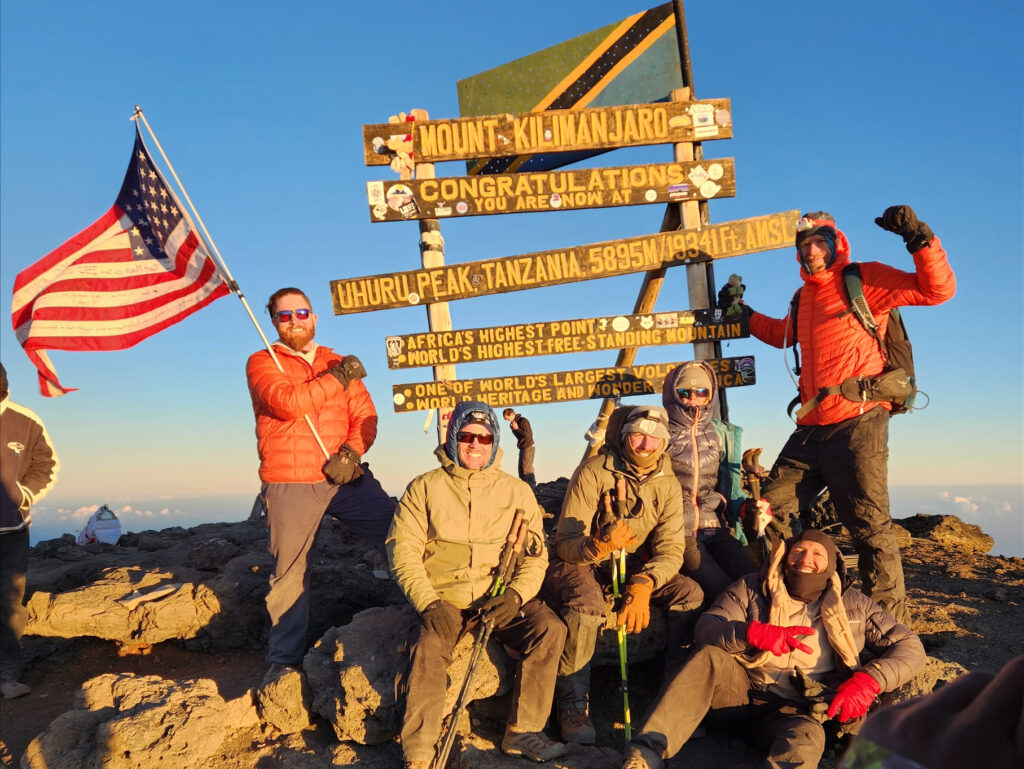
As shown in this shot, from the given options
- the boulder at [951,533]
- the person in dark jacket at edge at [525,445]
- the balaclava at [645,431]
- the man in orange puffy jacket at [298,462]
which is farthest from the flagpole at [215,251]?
the boulder at [951,533]

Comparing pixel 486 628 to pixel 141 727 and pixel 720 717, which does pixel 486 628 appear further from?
pixel 141 727

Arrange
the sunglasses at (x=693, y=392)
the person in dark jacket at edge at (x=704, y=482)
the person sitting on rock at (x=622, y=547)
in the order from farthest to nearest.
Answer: the sunglasses at (x=693, y=392) < the person in dark jacket at edge at (x=704, y=482) < the person sitting on rock at (x=622, y=547)

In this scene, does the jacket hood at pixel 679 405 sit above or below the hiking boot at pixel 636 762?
above

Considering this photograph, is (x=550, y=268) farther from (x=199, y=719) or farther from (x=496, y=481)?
(x=199, y=719)

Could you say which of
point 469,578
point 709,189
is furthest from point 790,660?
point 709,189

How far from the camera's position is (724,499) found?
609 cm

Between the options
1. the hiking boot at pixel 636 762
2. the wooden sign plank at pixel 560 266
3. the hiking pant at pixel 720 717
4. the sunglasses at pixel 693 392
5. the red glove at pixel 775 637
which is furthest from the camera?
the wooden sign plank at pixel 560 266

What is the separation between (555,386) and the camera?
812cm

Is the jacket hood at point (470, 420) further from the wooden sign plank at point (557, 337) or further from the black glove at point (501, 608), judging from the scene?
the wooden sign plank at point (557, 337)

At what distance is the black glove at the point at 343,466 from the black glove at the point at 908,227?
4.62m

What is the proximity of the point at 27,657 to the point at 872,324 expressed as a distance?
878cm

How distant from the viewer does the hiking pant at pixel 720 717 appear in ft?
13.2

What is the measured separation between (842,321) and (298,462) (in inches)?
185

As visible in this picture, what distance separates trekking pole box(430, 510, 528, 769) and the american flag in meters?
3.63
